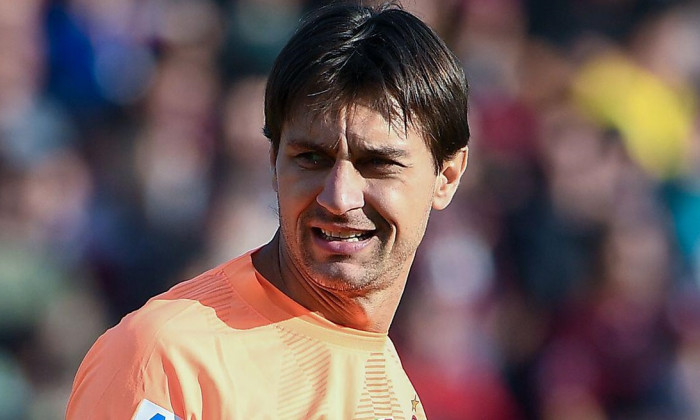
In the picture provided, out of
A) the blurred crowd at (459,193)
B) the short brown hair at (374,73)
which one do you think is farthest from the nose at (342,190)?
the blurred crowd at (459,193)

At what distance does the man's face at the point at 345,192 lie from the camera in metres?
2.48

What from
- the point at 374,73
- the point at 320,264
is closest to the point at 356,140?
the point at 374,73

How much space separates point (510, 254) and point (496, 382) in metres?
0.70

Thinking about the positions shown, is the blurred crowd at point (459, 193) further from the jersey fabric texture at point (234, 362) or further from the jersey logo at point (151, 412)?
the jersey logo at point (151, 412)

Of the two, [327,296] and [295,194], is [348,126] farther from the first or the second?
[327,296]

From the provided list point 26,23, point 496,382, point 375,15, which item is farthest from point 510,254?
point 375,15

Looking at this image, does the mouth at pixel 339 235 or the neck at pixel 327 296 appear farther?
the neck at pixel 327 296

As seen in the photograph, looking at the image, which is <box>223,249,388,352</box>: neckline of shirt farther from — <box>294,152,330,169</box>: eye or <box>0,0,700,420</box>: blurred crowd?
<box>0,0,700,420</box>: blurred crowd

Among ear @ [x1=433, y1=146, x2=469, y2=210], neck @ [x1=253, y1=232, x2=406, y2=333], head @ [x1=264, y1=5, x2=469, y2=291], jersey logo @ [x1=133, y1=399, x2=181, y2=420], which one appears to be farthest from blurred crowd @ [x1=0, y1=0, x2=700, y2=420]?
jersey logo @ [x1=133, y1=399, x2=181, y2=420]

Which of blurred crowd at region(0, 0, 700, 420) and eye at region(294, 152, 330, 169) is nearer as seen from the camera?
eye at region(294, 152, 330, 169)

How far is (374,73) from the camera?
2566 millimetres

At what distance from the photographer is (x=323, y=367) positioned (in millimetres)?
2521

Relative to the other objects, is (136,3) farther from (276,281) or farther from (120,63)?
(276,281)

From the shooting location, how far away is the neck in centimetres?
261
